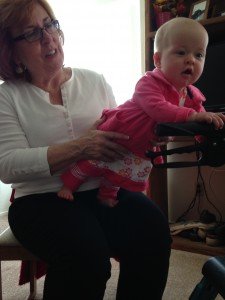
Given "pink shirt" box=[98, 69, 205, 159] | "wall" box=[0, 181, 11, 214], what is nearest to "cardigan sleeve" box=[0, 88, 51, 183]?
"pink shirt" box=[98, 69, 205, 159]

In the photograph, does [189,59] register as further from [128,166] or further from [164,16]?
[164,16]

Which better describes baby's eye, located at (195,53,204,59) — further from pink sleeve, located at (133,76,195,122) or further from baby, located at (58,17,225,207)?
pink sleeve, located at (133,76,195,122)

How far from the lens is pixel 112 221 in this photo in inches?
37.3

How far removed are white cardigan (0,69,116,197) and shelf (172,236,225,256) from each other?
41.3 inches

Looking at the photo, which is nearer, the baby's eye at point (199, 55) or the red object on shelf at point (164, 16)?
the baby's eye at point (199, 55)

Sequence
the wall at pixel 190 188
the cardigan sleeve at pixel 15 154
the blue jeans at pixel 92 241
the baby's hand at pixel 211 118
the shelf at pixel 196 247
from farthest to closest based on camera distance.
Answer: the wall at pixel 190 188, the shelf at pixel 196 247, the cardigan sleeve at pixel 15 154, the blue jeans at pixel 92 241, the baby's hand at pixel 211 118

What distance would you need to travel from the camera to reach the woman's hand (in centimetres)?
92

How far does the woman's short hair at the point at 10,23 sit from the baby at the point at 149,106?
14.3 inches

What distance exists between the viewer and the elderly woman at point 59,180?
78cm

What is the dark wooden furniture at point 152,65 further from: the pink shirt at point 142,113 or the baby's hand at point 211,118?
the baby's hand at point 211,118

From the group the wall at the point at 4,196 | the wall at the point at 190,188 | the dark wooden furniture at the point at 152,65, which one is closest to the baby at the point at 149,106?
the dark wooden furniture at the point at 152,65

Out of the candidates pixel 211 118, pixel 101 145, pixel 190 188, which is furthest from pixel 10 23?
pixel 190 188

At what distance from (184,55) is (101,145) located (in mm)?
373

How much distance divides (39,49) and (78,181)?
18.5 inches
